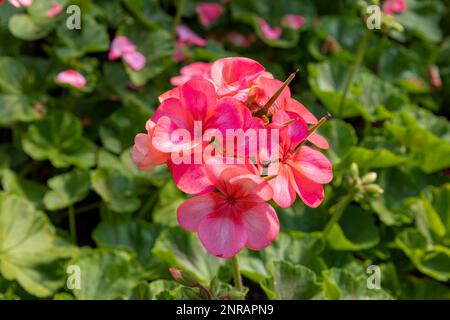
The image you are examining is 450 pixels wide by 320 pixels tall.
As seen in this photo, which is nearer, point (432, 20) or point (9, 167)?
point (9, 167)

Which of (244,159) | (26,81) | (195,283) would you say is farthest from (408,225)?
(26,81)

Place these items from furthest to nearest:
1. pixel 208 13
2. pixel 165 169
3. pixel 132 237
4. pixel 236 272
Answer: pixel 208 13, pixel 165 169, pixel 132 237, pixel 236 272

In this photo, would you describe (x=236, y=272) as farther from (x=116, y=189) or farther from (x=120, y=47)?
(x=120, y=47)

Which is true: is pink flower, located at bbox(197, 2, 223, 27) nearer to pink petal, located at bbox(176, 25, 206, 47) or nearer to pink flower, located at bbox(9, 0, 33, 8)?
pink petal, located at bbox(176, 25, 206, 47)

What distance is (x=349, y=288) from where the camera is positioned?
1.49m

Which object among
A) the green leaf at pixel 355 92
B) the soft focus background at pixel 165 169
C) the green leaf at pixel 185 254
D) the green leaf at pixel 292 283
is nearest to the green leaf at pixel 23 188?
the soft focus background at pixel 165 169

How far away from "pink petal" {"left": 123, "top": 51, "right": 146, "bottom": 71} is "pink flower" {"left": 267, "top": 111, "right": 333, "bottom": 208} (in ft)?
3.47

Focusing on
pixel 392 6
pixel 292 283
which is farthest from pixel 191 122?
pixel 392 6

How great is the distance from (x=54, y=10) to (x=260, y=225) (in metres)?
1.28

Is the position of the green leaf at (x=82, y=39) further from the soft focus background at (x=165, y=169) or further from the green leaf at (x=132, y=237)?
the green leaf at (x=132, y=237)

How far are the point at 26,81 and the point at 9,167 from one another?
0.84ft

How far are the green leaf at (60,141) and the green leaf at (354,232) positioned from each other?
68 cm
